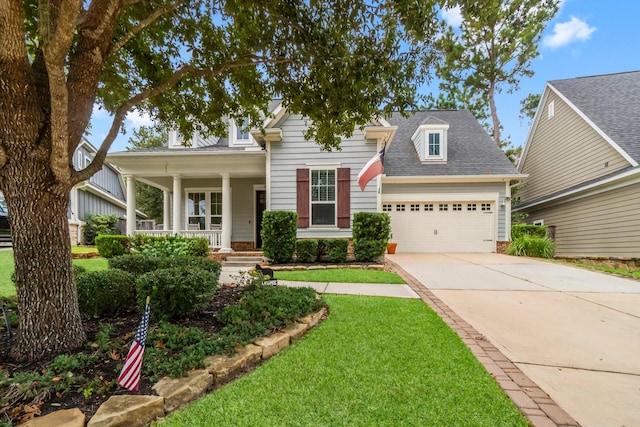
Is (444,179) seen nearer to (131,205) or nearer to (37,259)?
(131,205)

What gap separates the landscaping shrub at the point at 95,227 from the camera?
16448 mm

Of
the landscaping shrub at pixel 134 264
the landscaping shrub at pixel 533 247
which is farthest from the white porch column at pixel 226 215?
the landscaping shrub at pixel 533 247

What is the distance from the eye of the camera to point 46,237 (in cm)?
248

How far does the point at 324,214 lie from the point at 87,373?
7857mm

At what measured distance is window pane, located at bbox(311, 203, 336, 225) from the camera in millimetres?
9750

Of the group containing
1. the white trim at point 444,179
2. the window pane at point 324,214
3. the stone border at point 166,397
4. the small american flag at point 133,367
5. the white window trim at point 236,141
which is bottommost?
the stone border at point 166,397

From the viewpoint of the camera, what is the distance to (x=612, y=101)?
37.8 ft

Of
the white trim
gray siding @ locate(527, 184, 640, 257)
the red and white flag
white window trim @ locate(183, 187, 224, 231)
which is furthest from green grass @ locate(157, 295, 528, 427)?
gray siding @ locate(527, 184, 640, 257)

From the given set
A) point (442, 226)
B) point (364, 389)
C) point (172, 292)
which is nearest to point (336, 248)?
point (442, 226)

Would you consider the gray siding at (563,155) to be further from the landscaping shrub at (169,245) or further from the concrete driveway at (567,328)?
the landscaping shrub at (169,245)

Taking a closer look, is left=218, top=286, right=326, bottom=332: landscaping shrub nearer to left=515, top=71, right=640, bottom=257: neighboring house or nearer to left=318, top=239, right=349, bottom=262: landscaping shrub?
left=318, top=239, right=349, bottom=262: landscaping shrub

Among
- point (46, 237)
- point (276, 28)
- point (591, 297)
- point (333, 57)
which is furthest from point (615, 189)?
point (46, 237)

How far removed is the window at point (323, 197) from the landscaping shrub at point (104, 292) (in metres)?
6.46

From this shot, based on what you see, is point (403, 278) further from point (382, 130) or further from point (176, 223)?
point (176, 223)
